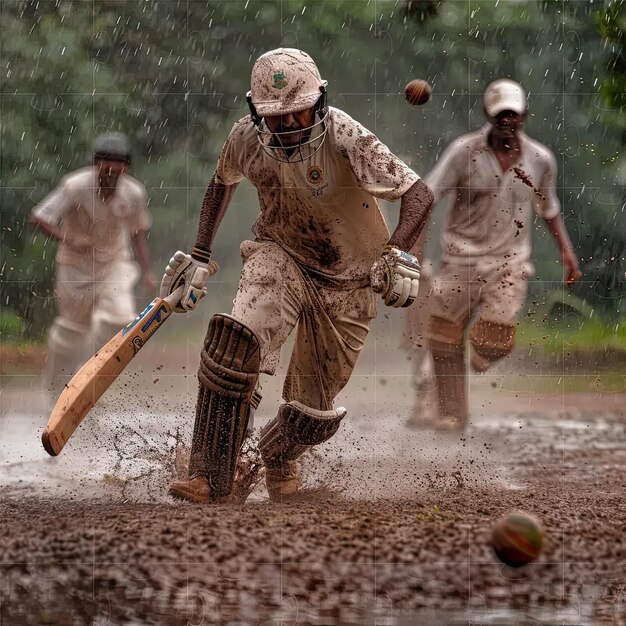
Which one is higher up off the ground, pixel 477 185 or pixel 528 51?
pixel 528 51

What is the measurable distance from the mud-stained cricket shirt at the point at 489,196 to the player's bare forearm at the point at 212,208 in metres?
2.07

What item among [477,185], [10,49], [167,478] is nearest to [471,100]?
[477,185]

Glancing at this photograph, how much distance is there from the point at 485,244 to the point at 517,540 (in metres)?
3.95

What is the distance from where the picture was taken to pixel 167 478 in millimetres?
6770

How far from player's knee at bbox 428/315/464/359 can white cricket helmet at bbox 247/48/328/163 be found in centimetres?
280

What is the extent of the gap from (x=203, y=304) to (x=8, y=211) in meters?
1.81

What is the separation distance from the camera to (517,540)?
437 centimetres

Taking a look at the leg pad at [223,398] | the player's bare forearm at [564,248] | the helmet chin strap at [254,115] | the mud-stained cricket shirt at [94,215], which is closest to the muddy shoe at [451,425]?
the player's bare forearm at [564,248]

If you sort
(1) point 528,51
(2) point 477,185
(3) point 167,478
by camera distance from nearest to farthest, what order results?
(3) point 167,478 → (2) point 477,185 → (1) point 528,51

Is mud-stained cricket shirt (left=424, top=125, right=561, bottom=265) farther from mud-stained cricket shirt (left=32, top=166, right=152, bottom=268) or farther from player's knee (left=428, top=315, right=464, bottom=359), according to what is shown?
mud-stained cricket shirt (left=32, top=166, right=152, bottom=268)

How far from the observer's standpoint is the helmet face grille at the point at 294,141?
5473 millimetres

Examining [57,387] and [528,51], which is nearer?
[57,387]

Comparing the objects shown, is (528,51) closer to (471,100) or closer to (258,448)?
(471,100)

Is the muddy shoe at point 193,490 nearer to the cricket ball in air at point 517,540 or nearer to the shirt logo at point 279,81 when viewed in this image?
the cricket ball in air at point 517,540
